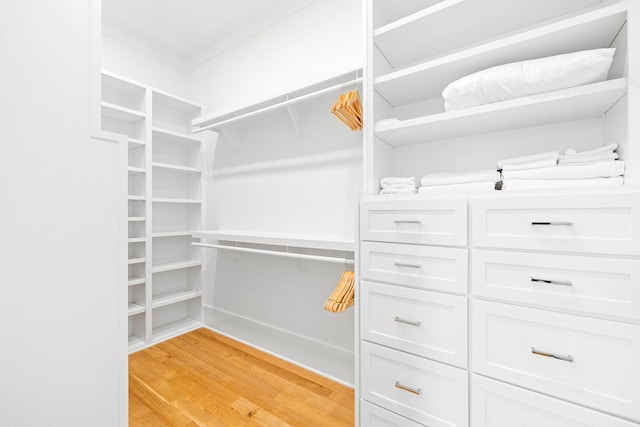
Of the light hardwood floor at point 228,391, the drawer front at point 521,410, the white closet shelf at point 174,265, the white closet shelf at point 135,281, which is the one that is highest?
the white closet shelf at point 174,265

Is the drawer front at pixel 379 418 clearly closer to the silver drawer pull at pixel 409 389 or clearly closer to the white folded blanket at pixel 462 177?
the silver drawer pull at pixel 409 389

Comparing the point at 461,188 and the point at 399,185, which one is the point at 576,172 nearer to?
the point at 461,188

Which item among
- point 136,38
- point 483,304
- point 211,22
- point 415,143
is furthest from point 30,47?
point 136,38

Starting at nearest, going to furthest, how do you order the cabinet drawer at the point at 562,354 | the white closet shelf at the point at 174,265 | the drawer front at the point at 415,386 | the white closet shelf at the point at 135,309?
the cabinet drawer at the point at 562,354
the drawer front at the point at 415,386
the white closet shelf at the point at 135,309
the white closet shelf at the point at 174,265

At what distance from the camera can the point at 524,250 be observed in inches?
36.2

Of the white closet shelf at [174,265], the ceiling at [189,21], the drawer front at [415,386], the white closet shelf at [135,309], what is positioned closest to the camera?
the drawer front at [415,386]

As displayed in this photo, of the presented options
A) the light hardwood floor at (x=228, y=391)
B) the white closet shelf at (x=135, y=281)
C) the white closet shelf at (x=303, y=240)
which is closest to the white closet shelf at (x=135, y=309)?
the white closet shelf at (x=135, y=281)

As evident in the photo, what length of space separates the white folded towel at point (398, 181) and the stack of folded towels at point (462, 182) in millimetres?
49

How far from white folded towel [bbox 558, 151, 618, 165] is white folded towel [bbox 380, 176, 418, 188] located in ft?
1.77

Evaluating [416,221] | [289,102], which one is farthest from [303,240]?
[289,102]

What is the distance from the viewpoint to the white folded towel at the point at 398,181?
1328mm

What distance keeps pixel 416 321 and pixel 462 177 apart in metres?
0.65

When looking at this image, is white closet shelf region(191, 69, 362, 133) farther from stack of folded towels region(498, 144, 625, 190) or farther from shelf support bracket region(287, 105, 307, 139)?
stack of folded towels region(498, 144, 625, 190)

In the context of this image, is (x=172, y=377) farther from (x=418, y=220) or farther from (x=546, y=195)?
(x=546, y=195)
